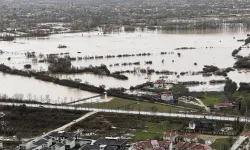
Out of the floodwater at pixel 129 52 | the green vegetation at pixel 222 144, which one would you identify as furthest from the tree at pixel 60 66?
the green vegetation at pixel 222 144

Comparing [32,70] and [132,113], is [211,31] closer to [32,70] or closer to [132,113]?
[32,70]

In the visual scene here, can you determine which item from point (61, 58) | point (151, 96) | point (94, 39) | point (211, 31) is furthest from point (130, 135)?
point (211, 31)

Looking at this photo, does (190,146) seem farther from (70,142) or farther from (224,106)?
(224,106)

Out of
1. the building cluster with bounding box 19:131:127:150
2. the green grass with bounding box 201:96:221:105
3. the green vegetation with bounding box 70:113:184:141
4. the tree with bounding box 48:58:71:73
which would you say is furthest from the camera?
the tree with bounding box 48:58:71:73

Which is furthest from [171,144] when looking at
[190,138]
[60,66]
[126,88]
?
[60,66]

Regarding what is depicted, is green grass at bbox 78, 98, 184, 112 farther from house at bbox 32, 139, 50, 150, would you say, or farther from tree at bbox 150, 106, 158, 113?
house at bbox 32, 139, 50, 150

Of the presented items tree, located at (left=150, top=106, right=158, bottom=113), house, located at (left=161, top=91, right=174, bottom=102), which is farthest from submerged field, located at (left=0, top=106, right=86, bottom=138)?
house, located at (left=161, top=91, right=174, bottom=102)
